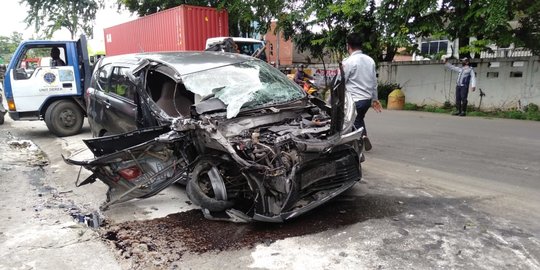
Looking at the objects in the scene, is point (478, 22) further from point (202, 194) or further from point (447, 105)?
point (202, 194)

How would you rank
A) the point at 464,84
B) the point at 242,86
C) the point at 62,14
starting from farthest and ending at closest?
the point at 62,14, the point at 464,84, the point at 242,86

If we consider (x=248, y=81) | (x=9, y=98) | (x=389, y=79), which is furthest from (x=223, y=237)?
(x=389, y=79)

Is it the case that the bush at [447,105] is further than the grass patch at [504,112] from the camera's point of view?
Yes

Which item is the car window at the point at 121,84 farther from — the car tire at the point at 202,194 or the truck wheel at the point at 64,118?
the truck wheel at the point at 64,118

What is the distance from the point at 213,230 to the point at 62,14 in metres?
31.1

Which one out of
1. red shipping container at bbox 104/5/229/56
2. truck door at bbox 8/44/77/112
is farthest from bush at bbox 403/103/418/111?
truck door at bbox 8/44/77/112

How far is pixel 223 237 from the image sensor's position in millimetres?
3754

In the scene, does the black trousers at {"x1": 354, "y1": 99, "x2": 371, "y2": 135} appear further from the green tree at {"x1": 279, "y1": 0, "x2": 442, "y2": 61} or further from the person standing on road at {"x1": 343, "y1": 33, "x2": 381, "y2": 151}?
the green tree at {"x1": 279, "y1": 0, "x2": 442, "y2": 61}

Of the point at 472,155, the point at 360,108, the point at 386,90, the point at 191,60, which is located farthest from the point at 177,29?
the point at 472,155

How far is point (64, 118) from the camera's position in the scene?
9.11 meters

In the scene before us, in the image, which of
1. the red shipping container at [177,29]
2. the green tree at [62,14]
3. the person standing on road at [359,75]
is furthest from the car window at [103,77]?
the green tree at [62,14]

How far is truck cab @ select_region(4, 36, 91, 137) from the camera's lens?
866 centimetres

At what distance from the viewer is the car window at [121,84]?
529 cm

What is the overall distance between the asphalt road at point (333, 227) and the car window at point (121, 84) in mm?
1285
